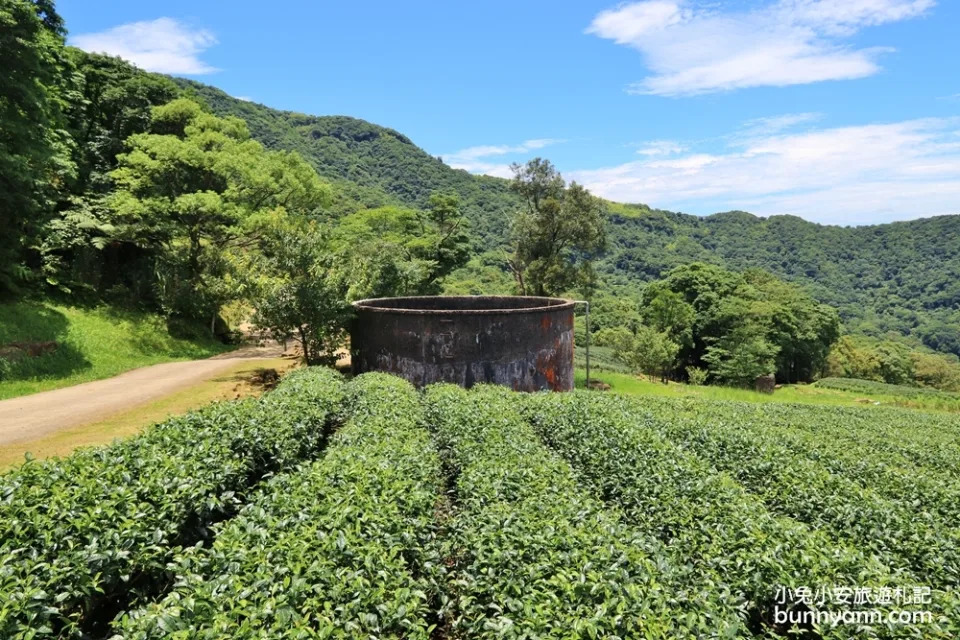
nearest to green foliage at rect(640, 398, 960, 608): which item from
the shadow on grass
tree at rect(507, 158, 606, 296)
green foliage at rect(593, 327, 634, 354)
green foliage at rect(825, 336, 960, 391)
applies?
tree at rect(507, 158, 606, 296)

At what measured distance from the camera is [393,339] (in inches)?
721

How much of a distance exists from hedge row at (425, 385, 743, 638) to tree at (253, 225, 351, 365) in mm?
12562

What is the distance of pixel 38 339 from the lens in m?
19.9

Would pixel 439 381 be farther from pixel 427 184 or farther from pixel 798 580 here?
pixel 427 184

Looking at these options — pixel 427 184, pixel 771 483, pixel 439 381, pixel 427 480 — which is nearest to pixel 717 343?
pixel 439 381

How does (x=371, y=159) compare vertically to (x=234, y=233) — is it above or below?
above

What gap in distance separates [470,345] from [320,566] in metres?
13.3

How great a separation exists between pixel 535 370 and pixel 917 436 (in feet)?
36.1

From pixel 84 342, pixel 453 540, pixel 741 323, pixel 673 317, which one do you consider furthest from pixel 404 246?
pixel 453 540

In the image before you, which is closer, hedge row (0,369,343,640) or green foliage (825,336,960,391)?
hedge row (0,369,343,640)

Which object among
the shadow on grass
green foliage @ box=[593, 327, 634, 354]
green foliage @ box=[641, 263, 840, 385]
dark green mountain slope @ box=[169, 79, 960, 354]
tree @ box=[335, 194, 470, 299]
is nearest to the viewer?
the shadow on grass

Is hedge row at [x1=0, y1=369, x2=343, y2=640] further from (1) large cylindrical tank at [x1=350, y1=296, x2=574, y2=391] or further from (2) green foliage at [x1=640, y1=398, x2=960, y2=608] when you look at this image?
(1) large cylindrical tank at [x1=350, y1=296, x2=574, y2=391]

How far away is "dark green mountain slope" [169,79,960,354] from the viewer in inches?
4080

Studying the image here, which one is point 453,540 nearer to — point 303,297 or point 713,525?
point 713,525
